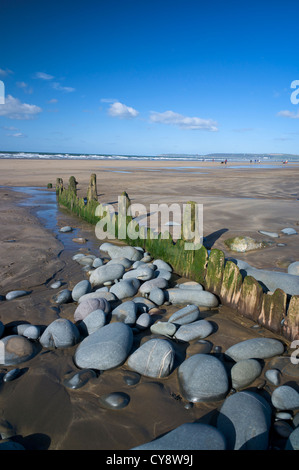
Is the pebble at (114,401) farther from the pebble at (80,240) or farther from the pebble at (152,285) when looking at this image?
the pebble at (80,240)

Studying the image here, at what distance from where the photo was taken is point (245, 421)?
2.06 metres

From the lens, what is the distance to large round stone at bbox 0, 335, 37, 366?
289 cm

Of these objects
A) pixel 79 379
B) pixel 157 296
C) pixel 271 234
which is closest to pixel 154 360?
pixel 79 379

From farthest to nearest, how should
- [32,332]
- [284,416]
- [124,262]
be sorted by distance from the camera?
[124,262] → [32,332] → [284,416]

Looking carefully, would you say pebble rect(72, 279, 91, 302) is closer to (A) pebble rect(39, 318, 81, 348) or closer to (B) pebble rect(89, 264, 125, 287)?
(B) pebble rect(89, 264, 125, 287)

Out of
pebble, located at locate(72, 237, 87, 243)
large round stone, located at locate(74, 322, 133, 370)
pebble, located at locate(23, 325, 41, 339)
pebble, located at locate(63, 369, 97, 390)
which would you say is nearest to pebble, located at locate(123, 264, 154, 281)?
large round stone, located at locate(74, 322, 133, 370)

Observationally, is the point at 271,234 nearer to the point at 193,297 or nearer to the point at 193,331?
the point at 193,297

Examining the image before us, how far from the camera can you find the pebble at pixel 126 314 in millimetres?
3570

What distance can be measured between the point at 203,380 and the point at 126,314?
1419mm

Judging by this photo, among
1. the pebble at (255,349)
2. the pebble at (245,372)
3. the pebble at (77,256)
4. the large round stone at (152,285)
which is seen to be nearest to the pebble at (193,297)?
the large round stone at (152,285)

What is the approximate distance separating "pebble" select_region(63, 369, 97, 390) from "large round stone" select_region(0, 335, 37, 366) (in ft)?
2.04

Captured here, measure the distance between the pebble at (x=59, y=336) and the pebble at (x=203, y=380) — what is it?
133cm
